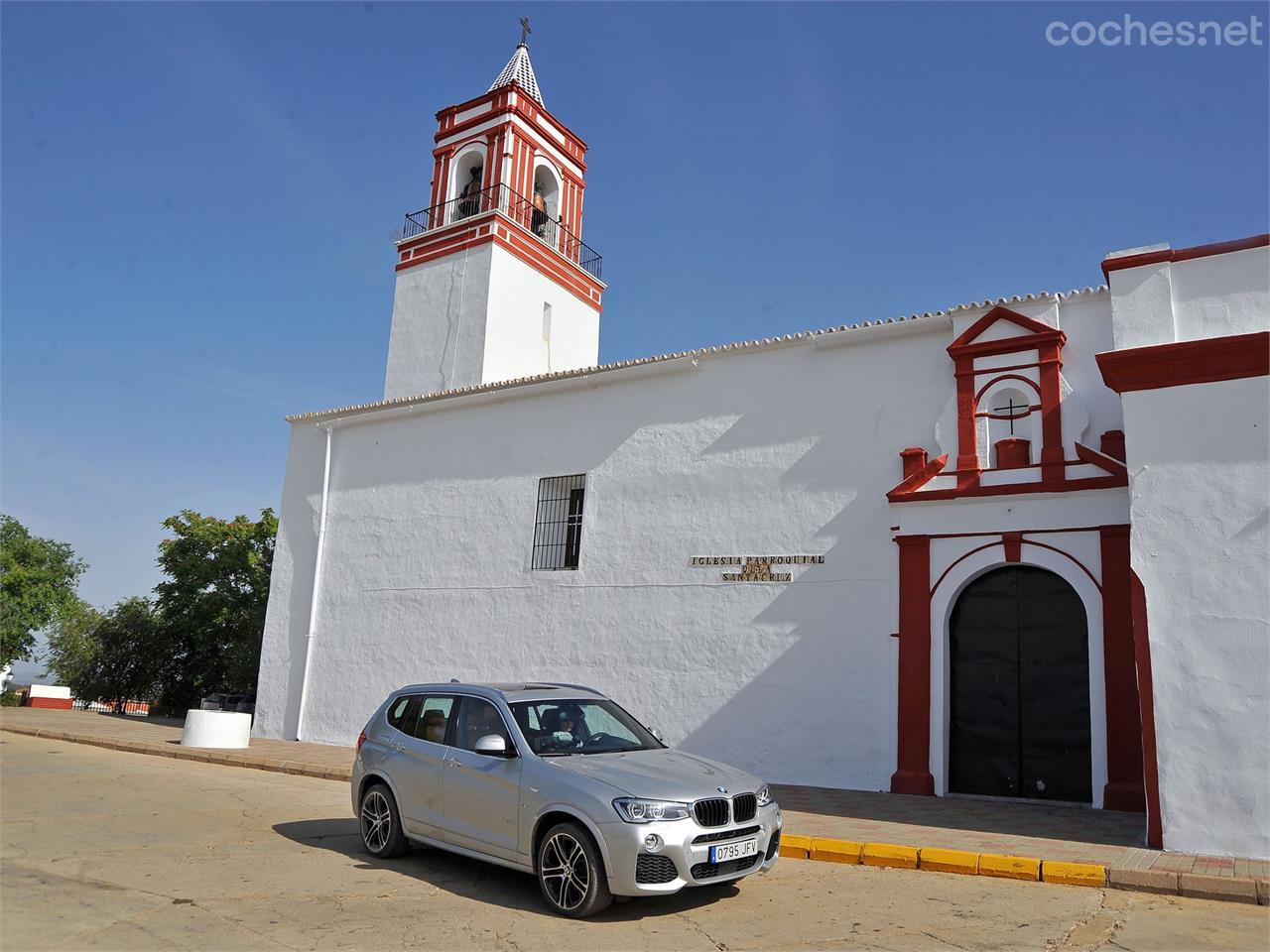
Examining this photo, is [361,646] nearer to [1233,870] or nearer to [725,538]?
[725,538]

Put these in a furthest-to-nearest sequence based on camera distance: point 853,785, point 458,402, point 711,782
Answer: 1. point 458,402
2. point 853,785
3. point 711,782

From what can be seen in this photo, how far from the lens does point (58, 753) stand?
537 inches

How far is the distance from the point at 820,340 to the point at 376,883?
9.13 meters

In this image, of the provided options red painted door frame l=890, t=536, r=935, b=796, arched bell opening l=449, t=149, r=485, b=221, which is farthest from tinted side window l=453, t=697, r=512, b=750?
arched bell opening l=449, t=149, r=485, b=221

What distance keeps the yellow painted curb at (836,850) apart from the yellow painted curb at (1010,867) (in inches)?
38.3

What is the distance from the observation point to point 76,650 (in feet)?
89.4

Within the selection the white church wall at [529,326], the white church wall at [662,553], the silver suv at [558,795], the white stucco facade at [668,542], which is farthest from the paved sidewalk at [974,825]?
the white church wall at [529,326]

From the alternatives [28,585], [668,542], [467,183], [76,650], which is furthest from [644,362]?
[28,585]

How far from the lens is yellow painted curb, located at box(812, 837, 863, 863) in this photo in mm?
7672

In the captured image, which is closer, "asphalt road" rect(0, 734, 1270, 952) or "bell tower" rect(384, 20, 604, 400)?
"asphalt road" rect(0, 734, 1270, 952)

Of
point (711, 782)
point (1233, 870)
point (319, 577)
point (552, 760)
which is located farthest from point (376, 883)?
point (319, 577)

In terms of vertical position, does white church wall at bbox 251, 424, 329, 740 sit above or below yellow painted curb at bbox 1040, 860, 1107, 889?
above

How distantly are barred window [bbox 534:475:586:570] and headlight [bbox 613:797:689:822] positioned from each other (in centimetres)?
932

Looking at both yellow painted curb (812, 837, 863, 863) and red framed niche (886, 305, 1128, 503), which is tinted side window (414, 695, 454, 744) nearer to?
yellow painted curb (812, 837, 863, 863)
